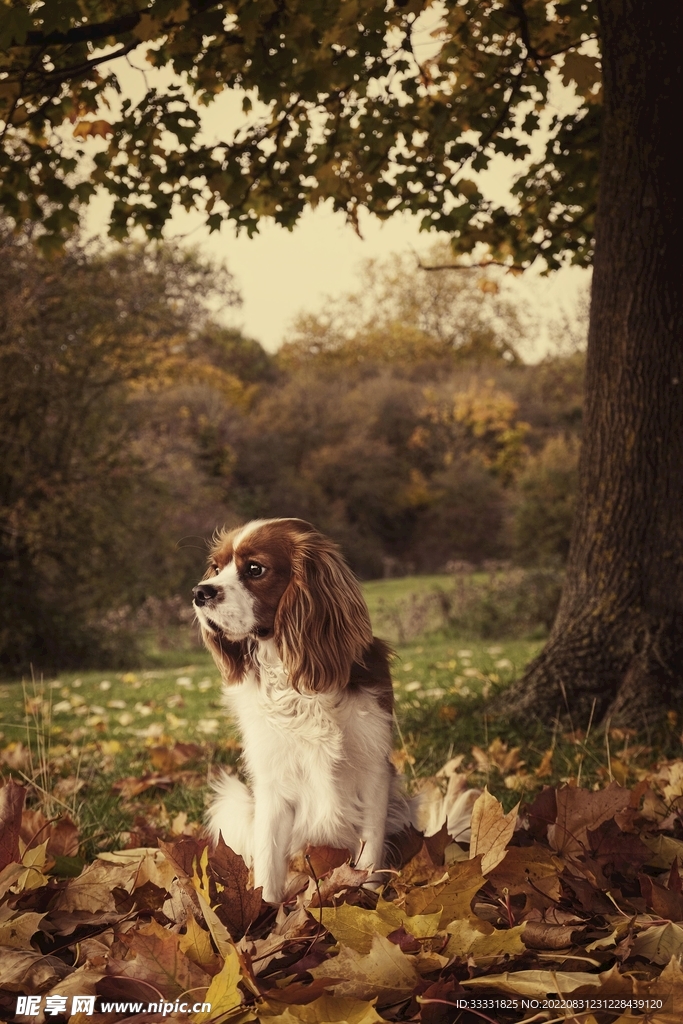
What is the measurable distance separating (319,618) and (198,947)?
2.58 feet

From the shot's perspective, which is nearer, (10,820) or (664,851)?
(10,820)

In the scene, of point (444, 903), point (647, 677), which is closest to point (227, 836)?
point (444, 903)

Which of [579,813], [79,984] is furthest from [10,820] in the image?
[579,813]

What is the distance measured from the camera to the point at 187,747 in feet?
14.8

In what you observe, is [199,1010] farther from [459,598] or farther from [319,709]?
[459,598]

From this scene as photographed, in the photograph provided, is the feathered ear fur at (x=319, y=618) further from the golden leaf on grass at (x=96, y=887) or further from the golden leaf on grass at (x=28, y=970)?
the golden leaf on grass at (x=28, y=970)

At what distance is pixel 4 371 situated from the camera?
1127 centimetres

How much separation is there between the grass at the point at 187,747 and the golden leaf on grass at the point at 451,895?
1270 mm

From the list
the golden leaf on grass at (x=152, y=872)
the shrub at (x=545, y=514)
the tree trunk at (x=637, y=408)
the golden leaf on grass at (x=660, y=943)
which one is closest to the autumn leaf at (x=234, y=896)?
the golden leaf on grass at (x=152, y=872)

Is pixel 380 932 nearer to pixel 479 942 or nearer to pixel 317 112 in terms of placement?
pixel 479 942

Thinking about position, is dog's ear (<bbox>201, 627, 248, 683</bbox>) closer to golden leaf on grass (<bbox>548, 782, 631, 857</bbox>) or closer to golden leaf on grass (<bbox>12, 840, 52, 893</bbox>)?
golden leaf on grass (<bbox>12, 840, 52, 893</bbox>)

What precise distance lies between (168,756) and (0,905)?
2.54 m

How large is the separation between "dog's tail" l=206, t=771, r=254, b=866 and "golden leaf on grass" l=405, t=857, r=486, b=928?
0.87m

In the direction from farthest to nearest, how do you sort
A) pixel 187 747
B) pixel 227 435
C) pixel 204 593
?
1. pixel 227 435
2. pixel 187 747
3. pixel 204 593
